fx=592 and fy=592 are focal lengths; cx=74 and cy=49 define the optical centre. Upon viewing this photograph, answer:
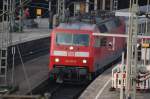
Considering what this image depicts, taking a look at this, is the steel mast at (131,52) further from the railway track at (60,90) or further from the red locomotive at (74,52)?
the red locomotive at (74,52)

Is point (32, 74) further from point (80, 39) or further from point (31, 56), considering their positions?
point (31, 56)

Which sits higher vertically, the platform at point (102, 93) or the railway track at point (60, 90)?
the platform at point (102, 93)

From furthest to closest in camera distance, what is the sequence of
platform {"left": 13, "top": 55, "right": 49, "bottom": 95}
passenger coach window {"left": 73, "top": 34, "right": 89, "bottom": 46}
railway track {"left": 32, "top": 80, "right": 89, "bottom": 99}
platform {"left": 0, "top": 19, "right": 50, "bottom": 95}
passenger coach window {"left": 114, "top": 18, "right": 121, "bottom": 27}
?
passenger coach window {"left": 114, "top": 18, "right": 121, "bottom": 27}
passenger coach window {"left": 73, "top": 34, "right": 89, "bottom": 46}
platform {"left": 0, "top": 19, "right": 50, "bottom": 95}
railway track {"left": 32, "top": 80, "right": 89, "bottom": 99}
platform {"left": 13, "top": 55, "right": 49, "bottom": 95}

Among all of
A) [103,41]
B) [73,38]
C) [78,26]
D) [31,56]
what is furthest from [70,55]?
[31,56]

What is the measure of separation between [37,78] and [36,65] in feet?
14.4

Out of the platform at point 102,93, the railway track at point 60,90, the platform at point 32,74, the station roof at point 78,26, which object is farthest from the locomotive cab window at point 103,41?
the platform at point 102,93

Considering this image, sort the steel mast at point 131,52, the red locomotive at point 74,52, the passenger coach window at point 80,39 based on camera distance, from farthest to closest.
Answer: the passenger coach window at point 80,39
the red locomotive at point 74,52
the steel mast at point 131,52

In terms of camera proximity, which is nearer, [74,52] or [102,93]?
[102,93]

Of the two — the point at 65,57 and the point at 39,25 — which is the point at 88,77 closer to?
the point at 65,57

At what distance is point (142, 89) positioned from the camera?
64.7ft

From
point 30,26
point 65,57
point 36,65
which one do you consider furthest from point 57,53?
point 30,26

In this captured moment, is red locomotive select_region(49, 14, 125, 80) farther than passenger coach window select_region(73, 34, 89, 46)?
No

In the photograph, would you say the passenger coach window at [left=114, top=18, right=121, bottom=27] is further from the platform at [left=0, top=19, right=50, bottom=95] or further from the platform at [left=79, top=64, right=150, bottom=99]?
the platform at [left=79, top=64, right=150, bottom=99]

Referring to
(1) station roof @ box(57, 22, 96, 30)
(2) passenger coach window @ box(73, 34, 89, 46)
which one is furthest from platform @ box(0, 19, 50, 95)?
(1) station roof @ box(57, 22, 96, 30)
